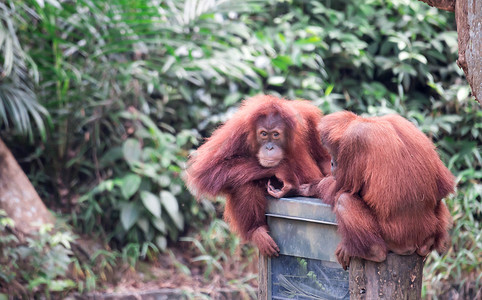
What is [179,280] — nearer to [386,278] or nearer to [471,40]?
[386,278]

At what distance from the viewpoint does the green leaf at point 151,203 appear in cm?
429

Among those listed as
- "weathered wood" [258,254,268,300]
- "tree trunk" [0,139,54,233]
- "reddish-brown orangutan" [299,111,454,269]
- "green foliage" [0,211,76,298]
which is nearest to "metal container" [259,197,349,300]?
"weathered wood" [258,254,268,300]

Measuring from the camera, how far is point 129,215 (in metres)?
4.39

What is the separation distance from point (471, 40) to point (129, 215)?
114 inches

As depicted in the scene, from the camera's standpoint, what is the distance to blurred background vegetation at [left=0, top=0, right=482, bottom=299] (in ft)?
13.7

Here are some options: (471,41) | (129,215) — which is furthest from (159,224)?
Result: (471,41)

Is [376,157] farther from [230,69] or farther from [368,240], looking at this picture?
[230,69]

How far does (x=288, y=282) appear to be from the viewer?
2695 mm

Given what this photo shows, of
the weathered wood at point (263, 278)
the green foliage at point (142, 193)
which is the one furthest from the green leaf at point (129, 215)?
the weathered wood at point (263, 278)

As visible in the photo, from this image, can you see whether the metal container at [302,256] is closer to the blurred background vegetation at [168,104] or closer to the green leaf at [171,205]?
the blurred background vegetation at [168,104]

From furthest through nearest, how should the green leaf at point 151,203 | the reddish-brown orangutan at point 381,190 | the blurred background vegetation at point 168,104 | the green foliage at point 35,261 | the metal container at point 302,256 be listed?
the green leaf at point 151,203 → the blurred background vegetation at point 168,104 → the green foliage at point 35,261 → the metal container at point 302,256 → the reddish-brown orangutan at point 381,190

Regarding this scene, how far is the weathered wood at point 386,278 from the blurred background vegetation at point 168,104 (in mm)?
1713

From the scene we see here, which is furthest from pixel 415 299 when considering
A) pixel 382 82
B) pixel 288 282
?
pixel 382 82

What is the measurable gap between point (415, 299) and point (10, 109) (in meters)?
3.10
